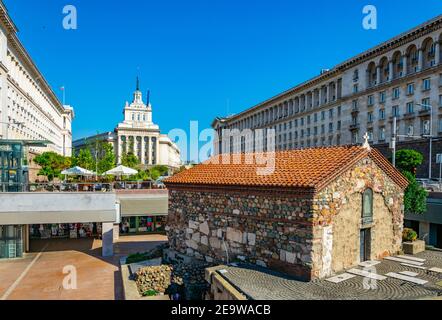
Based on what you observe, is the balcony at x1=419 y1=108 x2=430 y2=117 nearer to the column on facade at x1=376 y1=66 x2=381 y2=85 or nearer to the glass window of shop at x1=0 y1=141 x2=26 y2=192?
the column on facade at x1=376 y1=66 x2=381 y2=85

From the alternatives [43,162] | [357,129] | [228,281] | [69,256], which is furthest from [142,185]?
[357,129]

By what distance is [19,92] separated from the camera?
48156 mm

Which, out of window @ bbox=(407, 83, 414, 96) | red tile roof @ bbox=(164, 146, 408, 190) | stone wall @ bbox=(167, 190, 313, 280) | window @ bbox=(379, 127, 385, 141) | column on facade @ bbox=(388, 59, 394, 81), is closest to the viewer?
stone wall @ bbox=(167, 190, 313, 280)

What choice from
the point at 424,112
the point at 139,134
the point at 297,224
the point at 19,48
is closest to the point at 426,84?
the point at 424,112

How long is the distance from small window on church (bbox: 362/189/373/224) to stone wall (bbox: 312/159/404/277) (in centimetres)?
22

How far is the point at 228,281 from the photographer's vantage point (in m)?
12.1

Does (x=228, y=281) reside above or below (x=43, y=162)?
below

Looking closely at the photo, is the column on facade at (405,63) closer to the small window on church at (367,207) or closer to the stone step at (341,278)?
the small window on church at (367,207)

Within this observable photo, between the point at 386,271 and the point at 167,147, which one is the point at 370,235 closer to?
the point at 386,271

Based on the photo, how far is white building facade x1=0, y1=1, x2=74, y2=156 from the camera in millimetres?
40625

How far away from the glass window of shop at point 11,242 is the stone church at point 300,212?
13687 millimetres

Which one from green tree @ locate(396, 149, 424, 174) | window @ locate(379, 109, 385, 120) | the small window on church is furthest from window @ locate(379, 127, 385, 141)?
the small window on church

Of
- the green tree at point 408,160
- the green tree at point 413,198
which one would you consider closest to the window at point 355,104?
the green tree at point 408,160
